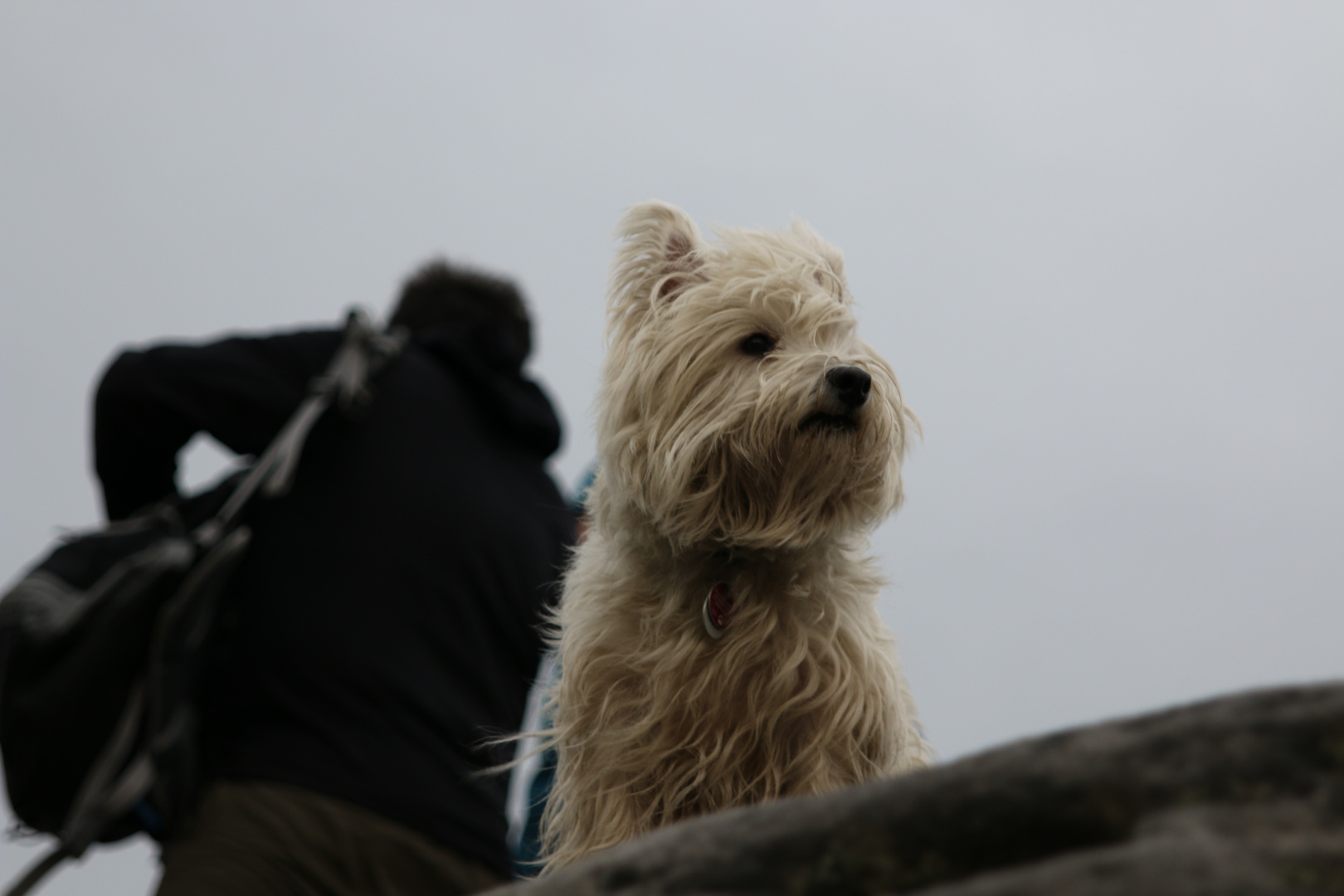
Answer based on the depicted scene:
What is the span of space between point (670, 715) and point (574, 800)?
0.31m

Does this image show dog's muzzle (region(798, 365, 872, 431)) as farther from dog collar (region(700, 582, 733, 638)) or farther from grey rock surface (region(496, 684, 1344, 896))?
grey rock surface (region(496, 684, 1344, 896))

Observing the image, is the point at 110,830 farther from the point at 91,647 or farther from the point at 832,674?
the point at 832,674

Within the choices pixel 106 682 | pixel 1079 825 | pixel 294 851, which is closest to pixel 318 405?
pixel 106 682

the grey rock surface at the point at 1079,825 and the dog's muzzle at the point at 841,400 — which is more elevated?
the dog's muzzle at the point at 841,400

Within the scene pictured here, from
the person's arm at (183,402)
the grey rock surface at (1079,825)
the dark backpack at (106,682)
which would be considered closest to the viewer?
the grey rock surface at (1079,825)

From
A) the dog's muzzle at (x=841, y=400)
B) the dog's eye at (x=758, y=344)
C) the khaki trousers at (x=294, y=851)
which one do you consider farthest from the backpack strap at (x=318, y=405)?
the dog's muzzle at (x=841, y=400)

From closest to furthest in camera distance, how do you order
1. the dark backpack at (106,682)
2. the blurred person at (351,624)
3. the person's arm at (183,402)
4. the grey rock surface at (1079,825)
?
the grey rock surface at (1079,825) → the dark backpack at (106,682) → the blurred person at (351,624) → the person's arm at (183,402)

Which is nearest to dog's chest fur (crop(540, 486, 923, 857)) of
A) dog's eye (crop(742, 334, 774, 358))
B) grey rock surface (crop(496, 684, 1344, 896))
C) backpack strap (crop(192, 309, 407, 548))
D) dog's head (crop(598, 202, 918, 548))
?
dog's head (crop(598, 202, 918, 548))

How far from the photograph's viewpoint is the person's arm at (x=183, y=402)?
262 centimetres

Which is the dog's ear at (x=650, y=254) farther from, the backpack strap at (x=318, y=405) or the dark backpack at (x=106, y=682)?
the dark backpack at (x=106, y=682)

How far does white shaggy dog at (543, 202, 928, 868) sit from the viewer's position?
7.44ft

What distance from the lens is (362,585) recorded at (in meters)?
2.62

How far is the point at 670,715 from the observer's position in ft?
7.47

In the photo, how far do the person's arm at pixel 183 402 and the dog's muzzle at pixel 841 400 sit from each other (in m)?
1.28
